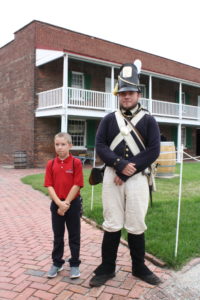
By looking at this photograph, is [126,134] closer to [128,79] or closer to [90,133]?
[128,79]

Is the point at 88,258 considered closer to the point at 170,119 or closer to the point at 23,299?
the point at 23,299

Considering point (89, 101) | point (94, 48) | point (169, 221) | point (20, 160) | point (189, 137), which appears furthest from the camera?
point (189, 137)

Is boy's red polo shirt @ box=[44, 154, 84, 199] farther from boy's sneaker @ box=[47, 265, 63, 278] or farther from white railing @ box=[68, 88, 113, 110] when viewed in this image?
white railing @ box=[68, 88, 113, 110]

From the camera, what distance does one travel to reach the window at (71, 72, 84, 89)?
56.3 feet

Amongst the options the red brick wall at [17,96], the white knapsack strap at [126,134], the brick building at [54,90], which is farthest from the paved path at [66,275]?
the red brick wall at [17,96]

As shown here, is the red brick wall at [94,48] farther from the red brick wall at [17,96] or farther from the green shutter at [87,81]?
the green shutter at [87,81]

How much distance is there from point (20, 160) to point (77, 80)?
5.49m

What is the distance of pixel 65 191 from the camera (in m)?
3.25

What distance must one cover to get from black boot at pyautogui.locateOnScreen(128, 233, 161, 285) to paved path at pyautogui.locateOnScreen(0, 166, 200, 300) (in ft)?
0.21

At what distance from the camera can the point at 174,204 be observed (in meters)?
6.43

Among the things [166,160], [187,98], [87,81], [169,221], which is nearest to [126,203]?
[169,221]

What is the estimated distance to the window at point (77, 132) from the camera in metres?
16.8

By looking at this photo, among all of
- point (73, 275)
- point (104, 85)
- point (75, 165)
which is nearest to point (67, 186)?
point (75, 165)

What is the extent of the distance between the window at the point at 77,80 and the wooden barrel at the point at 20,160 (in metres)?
4.78
